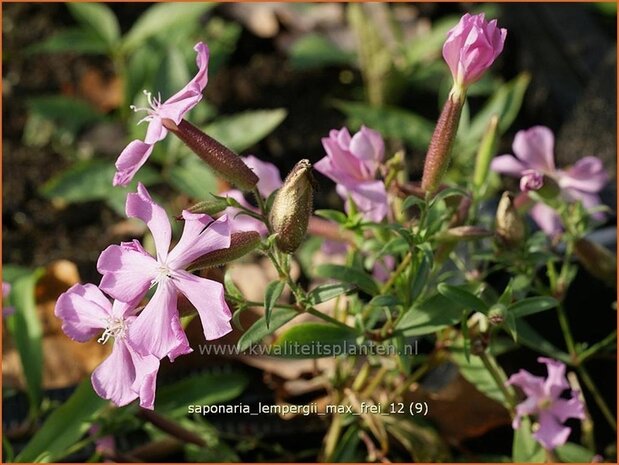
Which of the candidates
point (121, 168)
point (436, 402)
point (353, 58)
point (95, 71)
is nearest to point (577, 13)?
point (353, 58)

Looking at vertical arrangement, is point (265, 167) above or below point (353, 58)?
below

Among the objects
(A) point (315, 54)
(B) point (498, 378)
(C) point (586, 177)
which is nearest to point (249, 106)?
(A) point (315, 54)

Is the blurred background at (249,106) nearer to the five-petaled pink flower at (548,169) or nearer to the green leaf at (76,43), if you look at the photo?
the green leaf at (76,43)

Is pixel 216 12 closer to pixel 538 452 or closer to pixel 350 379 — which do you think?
pixel 350 379

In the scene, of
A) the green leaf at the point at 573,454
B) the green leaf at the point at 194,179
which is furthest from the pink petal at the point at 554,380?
the green leaf at the point at 194,179

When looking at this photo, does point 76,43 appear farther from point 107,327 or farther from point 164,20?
point 107,327

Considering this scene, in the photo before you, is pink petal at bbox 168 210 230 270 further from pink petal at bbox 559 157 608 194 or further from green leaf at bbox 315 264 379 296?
pink petal at bbox 559 157 608 194
